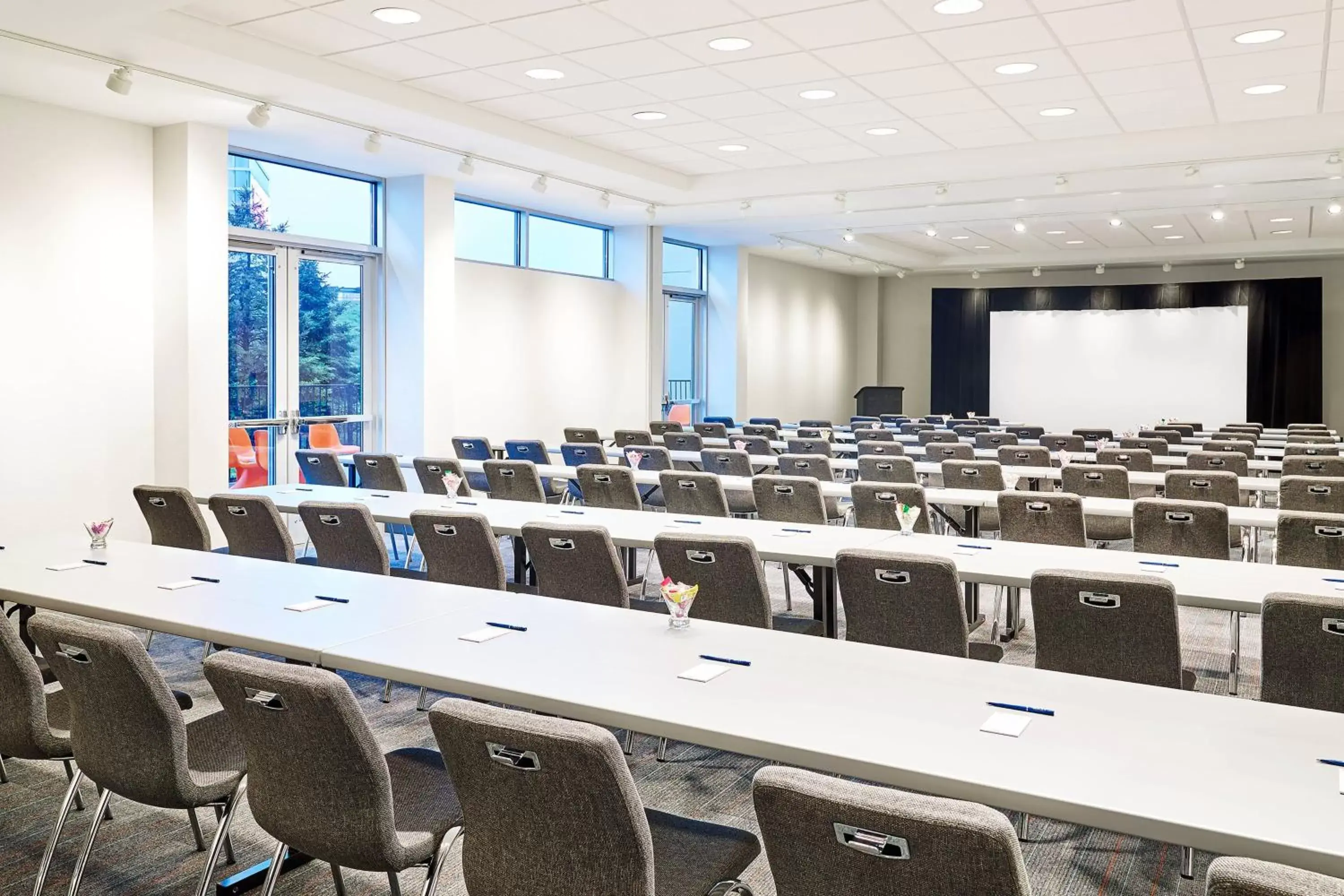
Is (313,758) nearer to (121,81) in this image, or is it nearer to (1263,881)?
(1263,881)

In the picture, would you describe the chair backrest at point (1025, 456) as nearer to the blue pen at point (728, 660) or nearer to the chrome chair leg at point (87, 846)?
the blue pen at point (728, 660)

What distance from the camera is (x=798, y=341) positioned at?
1919cm

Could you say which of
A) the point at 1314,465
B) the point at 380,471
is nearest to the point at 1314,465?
the point at 1314,465

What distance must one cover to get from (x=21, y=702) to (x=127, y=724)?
1.75 feet

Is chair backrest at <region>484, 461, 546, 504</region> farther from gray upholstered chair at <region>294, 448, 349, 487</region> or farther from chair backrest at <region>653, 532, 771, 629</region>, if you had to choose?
chair backrest at <region>653, 532, 771, 629</region>

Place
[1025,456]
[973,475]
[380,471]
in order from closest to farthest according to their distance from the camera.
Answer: [973,475] → [380,471] → [1025,456]

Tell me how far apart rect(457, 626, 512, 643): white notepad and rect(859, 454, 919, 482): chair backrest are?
5.15m

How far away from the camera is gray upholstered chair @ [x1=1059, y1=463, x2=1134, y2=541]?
23.5ft

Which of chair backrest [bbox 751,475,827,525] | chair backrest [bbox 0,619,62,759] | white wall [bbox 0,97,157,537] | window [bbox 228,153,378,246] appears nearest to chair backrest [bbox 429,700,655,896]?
chair backrest [bbox 0,619,62,759]

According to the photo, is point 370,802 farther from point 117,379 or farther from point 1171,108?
point 1171,108

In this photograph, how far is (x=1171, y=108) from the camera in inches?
345

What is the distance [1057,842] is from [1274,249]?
16.8 meters

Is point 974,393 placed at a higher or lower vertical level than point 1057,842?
higher

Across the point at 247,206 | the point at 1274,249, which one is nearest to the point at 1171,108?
the point at 247,206
